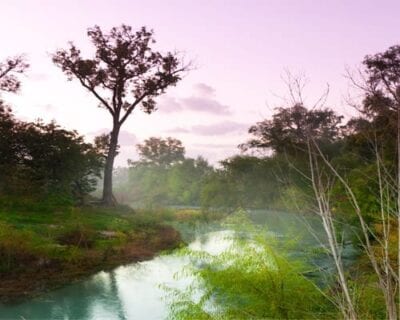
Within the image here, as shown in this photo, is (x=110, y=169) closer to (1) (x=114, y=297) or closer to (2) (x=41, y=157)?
(2) (x=41, y=157)

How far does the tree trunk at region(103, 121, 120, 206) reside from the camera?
25062mm

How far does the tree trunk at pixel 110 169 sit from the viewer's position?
25.1 metres

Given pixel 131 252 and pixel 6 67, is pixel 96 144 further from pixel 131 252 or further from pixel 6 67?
pixel 131 252

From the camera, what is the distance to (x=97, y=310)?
9.77 m

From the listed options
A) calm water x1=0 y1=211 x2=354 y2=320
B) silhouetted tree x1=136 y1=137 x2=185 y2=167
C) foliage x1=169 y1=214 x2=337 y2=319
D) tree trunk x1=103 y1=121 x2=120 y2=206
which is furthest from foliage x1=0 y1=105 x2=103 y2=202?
silhouetted tree x1=136 y1=137 x2=185 y2=167

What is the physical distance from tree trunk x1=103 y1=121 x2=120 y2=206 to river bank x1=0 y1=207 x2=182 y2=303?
3.61 metres

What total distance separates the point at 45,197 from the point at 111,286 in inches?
391

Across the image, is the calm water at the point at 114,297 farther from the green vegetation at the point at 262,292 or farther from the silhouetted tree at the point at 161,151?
the silhouetted tree at the point at 161,151

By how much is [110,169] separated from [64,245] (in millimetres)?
11733

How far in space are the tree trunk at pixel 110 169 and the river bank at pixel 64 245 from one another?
11.8ft

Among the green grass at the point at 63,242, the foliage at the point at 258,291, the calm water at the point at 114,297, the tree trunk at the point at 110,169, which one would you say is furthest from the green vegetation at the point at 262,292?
the tree trunk at the point at 110,169

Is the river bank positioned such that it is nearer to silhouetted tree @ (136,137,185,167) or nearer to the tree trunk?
the tree trunk

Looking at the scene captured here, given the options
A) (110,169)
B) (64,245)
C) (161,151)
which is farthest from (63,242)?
(161,151)

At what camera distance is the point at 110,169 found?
25.5 metres
